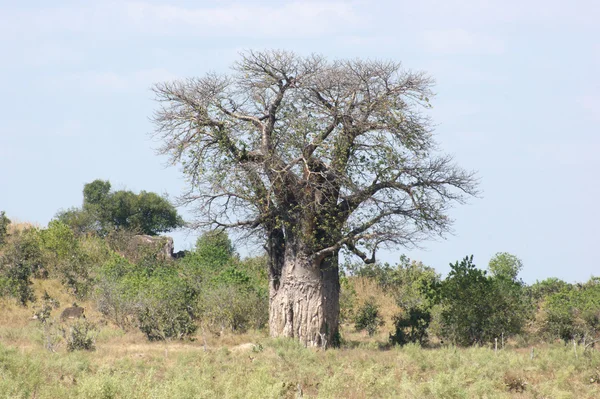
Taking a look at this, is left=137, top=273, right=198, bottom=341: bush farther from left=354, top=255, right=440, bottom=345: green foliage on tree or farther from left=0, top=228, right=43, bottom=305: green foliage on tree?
left=0, top=228, right=43, bottom=305: green foliage on tree

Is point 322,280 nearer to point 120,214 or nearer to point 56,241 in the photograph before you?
point 56,241

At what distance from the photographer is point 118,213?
54.5m

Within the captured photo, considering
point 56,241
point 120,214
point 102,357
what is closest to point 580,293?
point 102,357

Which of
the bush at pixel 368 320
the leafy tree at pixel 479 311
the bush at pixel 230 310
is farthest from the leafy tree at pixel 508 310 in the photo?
the bush at pixel 230 310

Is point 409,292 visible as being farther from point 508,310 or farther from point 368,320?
point 508,310

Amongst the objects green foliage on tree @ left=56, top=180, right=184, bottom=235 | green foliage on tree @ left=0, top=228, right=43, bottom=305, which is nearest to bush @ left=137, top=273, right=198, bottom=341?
green foliage on tree @ left=0, top=228, right=43, bottom=305

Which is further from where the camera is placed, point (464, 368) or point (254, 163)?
point (254, 163)

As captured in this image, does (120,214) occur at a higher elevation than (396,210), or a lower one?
higher

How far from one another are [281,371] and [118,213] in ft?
121

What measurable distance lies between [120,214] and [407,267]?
2430cm

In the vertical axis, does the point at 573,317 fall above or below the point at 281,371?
above

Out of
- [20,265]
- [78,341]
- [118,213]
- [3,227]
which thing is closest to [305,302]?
[78,341]

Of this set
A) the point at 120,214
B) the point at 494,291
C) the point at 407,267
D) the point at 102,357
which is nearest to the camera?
the point at 102,357

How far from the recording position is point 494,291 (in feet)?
83.5
